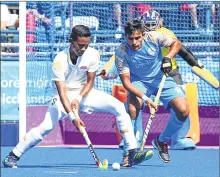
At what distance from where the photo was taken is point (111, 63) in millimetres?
11609

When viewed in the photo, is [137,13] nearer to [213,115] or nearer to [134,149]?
[213,115]

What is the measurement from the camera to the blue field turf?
799 cm

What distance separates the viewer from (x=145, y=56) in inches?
358

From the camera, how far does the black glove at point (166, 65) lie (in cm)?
883

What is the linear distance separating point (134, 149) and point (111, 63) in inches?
120

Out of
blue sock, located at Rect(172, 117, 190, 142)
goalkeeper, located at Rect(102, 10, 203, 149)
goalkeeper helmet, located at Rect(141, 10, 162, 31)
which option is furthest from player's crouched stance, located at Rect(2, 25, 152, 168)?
blue sock, located at Rect(172, 117, 190, 142)

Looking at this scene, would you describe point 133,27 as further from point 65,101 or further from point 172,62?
point 172,62

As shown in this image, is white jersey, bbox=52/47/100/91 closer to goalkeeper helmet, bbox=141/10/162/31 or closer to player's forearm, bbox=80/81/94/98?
player's forearm, bbox=80/81/94/98

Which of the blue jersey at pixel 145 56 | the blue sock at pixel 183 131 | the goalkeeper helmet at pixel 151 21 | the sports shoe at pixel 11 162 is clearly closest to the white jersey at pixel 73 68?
the blue jersey at pixel 145 56

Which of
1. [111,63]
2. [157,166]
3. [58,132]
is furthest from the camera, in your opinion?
[58,132]

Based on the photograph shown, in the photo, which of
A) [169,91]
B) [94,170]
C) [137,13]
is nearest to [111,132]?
[137,13]

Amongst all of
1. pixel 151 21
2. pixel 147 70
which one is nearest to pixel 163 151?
pixel 147 70

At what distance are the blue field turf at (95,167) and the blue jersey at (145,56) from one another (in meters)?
0.98

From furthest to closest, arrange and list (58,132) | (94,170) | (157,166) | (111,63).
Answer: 1. (58,132)
2. (111,63)
3. (157,166)
4. (94,170)
